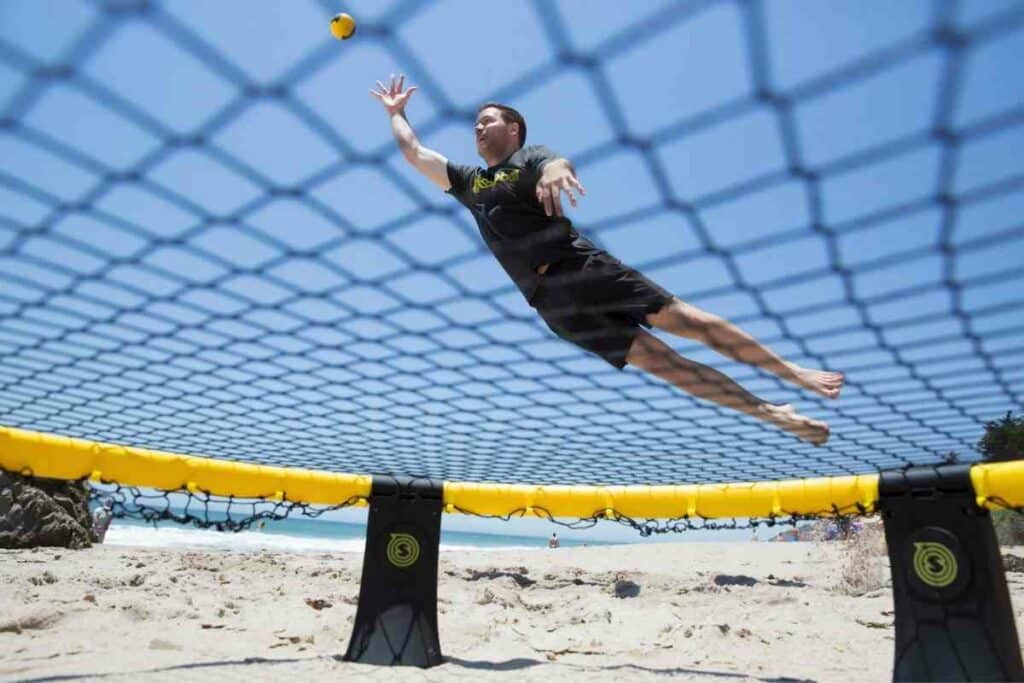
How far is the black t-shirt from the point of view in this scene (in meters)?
1.81

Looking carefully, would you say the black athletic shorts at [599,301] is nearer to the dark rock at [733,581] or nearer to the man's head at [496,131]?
the man's head at [496,131]

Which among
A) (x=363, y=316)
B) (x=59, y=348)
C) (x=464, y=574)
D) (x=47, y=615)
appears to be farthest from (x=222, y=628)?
(x=464, y=574)

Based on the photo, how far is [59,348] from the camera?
2475 mm

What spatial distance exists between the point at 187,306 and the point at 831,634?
2713 mm

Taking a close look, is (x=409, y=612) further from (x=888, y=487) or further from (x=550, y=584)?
(x=550, y=584)

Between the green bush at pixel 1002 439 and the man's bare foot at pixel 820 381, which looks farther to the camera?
the green bush at pixel 1002 439

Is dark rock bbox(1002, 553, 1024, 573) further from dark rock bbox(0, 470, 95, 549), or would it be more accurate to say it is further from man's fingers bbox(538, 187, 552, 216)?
dark rock bbox(0, 470, 95, 549)

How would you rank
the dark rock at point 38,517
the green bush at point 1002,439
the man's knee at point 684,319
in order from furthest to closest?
the dark rock at point 38,517 → the green bush at point 1002,439 → the man's knee at point 684,319

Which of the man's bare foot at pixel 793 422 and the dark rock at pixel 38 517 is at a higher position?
the man's bare foot at pixel 793 422

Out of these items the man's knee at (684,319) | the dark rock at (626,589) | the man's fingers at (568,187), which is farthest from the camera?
the dark rock at (626,589)

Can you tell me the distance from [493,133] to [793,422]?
119 centimetres

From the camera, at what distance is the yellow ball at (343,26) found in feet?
4.20

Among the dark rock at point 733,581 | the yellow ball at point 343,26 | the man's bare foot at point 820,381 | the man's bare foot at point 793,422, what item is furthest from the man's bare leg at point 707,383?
the dark rock at point 733,581

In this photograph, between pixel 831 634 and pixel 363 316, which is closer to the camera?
pixel 363 316
